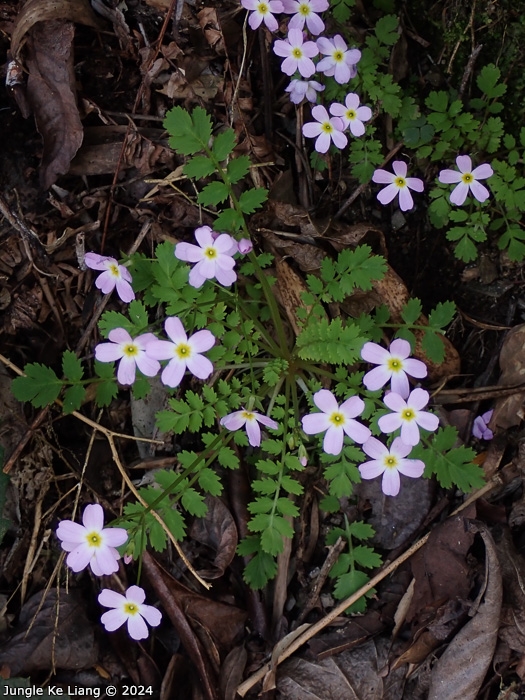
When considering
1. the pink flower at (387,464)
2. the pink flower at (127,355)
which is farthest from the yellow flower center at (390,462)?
the pink flower at (127,355)

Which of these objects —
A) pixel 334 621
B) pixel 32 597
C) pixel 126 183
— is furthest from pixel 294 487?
pixel 126 183

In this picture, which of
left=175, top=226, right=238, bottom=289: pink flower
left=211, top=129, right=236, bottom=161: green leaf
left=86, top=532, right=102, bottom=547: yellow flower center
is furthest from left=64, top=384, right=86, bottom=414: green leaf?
left=211, top=129, right=236, bottom=161: green leaf

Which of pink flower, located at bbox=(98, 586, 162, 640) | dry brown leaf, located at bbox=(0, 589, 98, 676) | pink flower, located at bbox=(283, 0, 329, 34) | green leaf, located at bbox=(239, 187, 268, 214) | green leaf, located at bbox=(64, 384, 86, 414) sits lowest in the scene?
dry brown leaf, located at bbox=(0, 589, 98, 676)

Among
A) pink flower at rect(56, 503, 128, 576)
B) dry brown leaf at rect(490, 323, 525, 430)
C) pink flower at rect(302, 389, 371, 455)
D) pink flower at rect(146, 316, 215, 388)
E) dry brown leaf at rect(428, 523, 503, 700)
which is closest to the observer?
pink flower at rect(56, 503, 128, 576)

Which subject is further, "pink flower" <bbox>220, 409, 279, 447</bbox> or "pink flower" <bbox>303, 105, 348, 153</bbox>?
"pink flower" <bbox>303, 105, 348, 153</bbox>

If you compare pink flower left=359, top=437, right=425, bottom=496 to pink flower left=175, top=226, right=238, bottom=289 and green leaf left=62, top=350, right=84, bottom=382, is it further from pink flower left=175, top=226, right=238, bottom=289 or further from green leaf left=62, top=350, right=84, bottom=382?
green leaf left=62, top=350, right=84, bottom=382

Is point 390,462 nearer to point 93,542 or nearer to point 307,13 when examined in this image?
point 93,542

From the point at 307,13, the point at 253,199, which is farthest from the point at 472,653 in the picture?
the point at 307,13

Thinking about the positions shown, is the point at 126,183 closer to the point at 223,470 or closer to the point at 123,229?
the point at 123,229
